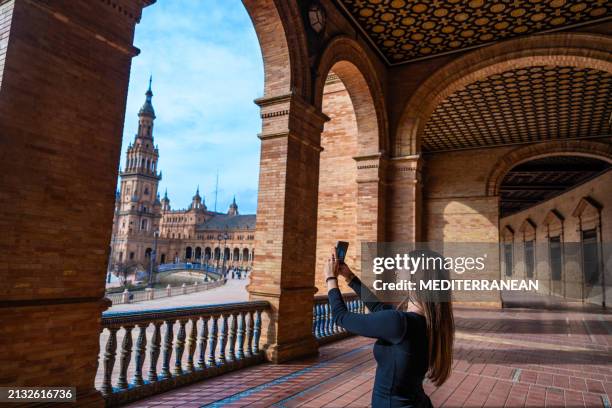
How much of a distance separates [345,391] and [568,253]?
19471 mm

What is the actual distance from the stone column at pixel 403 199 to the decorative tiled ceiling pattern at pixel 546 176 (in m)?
10.5

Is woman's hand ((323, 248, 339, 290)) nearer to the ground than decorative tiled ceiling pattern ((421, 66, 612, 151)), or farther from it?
nearer to the ground

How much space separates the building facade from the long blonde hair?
80342mm

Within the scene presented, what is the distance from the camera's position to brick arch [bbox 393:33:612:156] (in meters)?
8.42

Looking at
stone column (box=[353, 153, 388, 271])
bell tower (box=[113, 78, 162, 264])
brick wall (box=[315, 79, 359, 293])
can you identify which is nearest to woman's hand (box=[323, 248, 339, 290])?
stone column (box=[353, 153, 388, 271])

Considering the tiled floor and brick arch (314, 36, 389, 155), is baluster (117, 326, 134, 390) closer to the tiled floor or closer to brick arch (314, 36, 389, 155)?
the tiled floor

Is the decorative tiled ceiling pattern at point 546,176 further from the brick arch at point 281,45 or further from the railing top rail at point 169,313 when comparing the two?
the railing top rail at point 169,313

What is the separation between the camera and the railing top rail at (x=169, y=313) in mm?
3939

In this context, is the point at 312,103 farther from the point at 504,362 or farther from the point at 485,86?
the point at 485,86

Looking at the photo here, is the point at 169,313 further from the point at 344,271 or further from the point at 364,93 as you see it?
the point at 364,93

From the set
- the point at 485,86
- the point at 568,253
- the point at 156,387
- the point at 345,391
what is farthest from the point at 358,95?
the point at 568,253

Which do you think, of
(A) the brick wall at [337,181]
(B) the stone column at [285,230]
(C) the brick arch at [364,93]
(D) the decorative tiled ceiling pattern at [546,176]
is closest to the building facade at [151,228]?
(D) the decorative tiled ceiling pattern at [546,176]

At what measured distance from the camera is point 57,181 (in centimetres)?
338

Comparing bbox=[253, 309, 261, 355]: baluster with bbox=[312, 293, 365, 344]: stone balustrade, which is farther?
bbox=[312, 293, 365, 344]: stone balustrade
